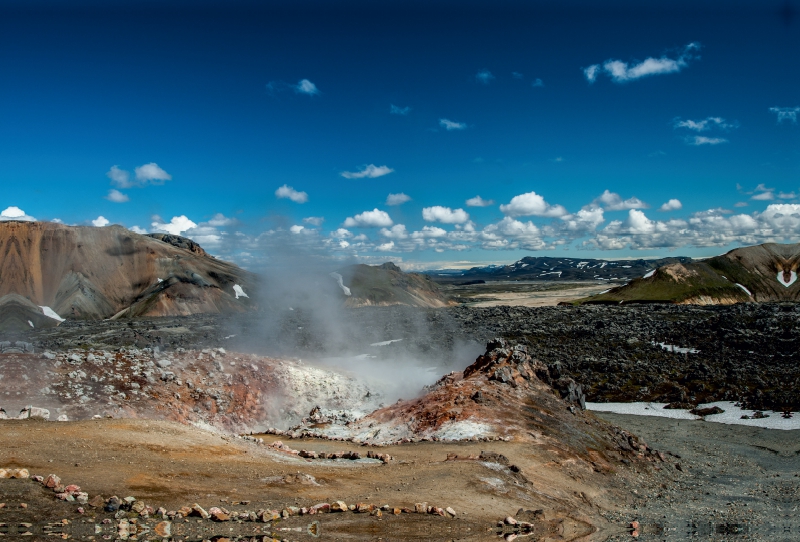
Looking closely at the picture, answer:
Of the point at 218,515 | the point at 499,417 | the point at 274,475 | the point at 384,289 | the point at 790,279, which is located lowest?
the point at 499,417

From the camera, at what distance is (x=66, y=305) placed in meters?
111

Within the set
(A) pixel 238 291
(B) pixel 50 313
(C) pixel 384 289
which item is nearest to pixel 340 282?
(C) pixel 384 289

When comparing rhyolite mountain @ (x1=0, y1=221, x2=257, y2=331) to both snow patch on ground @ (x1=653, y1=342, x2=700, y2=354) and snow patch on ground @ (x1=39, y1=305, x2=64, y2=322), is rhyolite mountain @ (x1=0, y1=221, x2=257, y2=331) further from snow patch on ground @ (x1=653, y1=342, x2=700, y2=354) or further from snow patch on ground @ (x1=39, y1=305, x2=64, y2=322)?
snow patch on ground @ (x1=653, y1=342, x2=700, y2=354)

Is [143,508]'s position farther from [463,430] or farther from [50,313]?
[50,313]

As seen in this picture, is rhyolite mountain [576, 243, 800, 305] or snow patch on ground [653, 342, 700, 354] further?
rhyolite mountain [576, 243, 800, 305]

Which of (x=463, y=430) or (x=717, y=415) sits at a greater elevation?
(x=463, y=430)

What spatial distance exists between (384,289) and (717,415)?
382 ft

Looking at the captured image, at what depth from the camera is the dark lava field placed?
1912 inches

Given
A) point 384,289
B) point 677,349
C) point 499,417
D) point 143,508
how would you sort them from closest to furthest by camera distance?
point 143,508 < point 499,417 < point 677,349 < point 384,289

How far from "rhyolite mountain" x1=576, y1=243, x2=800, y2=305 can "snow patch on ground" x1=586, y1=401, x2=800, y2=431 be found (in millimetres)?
108690

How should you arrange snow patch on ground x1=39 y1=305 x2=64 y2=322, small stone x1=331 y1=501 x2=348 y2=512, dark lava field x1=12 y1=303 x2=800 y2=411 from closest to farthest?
small stone x1=331 y1=501 x2=348 y2=512 < dark lava field x1=12 y1=303 x2=800 y2=411 < snow patch on ground x1=39 y1=305 x2=64 y2=322

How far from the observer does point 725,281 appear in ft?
525

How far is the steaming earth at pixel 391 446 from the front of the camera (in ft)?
44.9

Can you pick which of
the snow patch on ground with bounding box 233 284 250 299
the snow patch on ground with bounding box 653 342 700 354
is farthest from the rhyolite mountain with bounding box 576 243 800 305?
the snow patch on ground with bounding box 233 284 250 299
